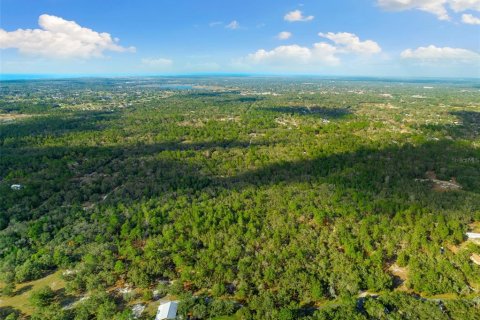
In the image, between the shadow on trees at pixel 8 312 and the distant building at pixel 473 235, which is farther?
the distant building at pixel 473 235

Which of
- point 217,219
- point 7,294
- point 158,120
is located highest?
point 158,120

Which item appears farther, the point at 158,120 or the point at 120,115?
the point at 120,115

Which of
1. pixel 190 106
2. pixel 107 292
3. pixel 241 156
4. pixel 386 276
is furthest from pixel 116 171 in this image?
pixel 190 106

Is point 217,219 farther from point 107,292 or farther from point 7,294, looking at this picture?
point 7,294

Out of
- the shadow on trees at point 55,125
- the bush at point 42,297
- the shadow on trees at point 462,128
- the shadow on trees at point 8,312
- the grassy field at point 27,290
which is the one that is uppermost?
the shadow on trees at point 55,125

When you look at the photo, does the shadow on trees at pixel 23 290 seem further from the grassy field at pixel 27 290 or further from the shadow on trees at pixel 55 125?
the shadow on trees at pixel 55 125

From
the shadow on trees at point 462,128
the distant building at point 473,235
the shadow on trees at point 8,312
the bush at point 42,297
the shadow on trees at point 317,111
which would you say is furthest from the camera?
the shadow on trees at point 317,111

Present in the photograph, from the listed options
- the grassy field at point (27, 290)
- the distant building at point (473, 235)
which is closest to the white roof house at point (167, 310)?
the grassy field at point (27, 290)

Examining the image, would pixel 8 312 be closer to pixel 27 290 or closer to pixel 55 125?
pixel 27 290
